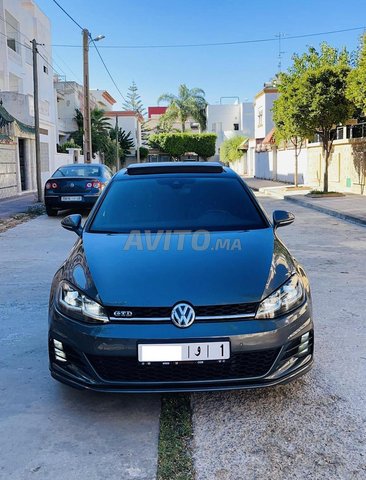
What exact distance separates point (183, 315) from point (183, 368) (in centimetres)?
30

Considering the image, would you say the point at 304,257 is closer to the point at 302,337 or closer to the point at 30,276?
the point at 30,276

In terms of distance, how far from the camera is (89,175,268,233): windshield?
13.3 feet

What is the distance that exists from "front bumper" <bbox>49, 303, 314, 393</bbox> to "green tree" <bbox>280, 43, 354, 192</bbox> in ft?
52.9

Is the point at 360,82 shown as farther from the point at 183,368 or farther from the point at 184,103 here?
the point at 184,103

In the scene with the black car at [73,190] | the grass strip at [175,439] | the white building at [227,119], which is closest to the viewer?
the grass strip at [175,439]

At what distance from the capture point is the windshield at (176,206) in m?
4.06

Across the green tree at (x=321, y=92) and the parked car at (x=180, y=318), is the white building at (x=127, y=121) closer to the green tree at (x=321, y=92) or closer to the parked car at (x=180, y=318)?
the green tree at (x=321, y=92)

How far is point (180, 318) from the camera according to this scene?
2844mm

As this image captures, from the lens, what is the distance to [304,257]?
8023mm

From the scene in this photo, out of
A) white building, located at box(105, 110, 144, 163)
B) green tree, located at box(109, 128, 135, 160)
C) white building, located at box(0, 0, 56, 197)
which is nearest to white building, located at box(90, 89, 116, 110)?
white building, located at box(105, 110, 144, 163)

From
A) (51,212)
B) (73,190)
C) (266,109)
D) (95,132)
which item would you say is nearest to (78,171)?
(73,190)

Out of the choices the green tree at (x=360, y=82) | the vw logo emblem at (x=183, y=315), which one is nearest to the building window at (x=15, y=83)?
the green tree at (x=360, y=82)

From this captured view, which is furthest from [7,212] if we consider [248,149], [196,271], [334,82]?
[248,149]

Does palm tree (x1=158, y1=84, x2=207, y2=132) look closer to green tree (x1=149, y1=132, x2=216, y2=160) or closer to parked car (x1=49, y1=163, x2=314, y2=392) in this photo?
green tree (x1=149, y1=132, x2=216, y2=160)
